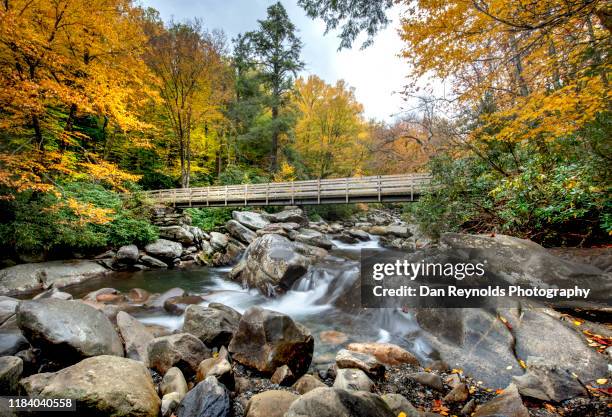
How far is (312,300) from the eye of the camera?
7.15 m

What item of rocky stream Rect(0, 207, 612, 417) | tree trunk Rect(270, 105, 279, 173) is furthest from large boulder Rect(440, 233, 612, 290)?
tree trunk Rect(270, 105, 279, 173)

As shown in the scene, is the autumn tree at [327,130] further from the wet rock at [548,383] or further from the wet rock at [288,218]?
the wet rock at [548,383]

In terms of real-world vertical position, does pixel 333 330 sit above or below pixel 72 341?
below

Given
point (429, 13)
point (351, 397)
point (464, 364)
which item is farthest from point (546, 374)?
point (429, 13)

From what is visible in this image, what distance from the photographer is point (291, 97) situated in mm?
21484

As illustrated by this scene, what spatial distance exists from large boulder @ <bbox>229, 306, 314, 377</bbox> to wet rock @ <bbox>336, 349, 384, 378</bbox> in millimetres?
553

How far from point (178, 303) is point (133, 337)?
2.16 m

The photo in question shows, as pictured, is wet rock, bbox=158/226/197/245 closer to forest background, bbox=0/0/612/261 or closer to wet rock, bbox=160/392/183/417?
forest background, bbox=0/0/612/261

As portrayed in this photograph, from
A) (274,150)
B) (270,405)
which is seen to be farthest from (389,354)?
(274,150)

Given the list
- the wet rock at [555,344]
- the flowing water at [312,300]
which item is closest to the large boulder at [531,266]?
the wet rock at [555,344]

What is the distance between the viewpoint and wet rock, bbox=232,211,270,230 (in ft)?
48.1

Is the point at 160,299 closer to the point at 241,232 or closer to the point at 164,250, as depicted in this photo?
the point at 164,250

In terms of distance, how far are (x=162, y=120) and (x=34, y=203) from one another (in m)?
13.9

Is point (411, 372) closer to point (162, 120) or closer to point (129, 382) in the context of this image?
point (129, 382)
